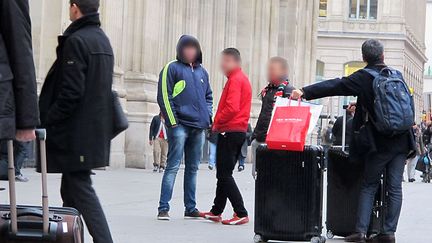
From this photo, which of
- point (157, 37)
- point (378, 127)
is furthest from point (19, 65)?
point (157, 37)

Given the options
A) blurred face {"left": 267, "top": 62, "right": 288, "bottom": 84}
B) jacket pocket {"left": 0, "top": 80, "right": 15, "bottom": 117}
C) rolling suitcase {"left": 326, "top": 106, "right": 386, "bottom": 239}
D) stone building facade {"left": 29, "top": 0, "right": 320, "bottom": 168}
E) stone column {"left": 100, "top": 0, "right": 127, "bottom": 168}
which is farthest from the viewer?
stone column {"left": 100, "top": 0, "right": 127, "bottom": 168}

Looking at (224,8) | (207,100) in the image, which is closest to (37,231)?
(207,100)

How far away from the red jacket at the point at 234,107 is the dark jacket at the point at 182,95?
228mm

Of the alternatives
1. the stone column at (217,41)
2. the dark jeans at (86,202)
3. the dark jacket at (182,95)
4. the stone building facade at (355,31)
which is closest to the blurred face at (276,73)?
the dark jacket at (182,95)

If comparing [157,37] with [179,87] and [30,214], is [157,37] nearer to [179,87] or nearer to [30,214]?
[179,87]

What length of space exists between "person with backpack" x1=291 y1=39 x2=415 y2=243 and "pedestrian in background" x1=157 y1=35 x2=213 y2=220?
225cm

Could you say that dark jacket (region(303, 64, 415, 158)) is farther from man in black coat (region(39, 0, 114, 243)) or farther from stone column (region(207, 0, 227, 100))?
stone column (region(207, 0, 227, 100))

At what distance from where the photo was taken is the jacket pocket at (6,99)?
17.3ft

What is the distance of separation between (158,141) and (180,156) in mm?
12420

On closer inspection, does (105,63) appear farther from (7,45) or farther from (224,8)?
(224,8)

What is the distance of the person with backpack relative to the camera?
10516 mm

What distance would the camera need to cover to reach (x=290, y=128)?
10.0 metres

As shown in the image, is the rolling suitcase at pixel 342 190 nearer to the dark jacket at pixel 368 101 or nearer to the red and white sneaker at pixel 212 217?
the dark jacket at pixel 368 101

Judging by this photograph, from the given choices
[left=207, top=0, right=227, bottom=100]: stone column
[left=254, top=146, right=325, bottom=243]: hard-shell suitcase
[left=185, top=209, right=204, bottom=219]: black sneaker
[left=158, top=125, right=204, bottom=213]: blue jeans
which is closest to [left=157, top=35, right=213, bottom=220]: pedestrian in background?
[left=158, top=125, right=204, bottom=213]: blue jeans
